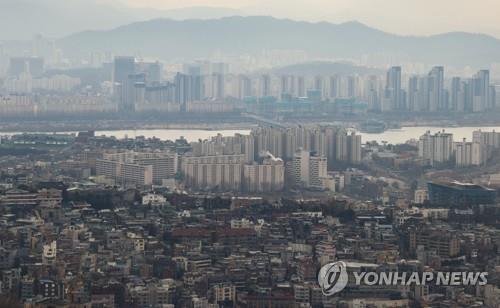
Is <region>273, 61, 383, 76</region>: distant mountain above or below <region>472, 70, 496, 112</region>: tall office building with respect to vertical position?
Result: above

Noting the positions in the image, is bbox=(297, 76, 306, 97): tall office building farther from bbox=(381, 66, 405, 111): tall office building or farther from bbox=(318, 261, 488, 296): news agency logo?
bbox=(318, 261, 488, 296): news agency logo

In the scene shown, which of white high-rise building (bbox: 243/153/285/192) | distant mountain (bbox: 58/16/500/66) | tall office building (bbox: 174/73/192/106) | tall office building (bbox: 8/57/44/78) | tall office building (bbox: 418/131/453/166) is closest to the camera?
white high-rise building (bbox: 243/153/285/192)

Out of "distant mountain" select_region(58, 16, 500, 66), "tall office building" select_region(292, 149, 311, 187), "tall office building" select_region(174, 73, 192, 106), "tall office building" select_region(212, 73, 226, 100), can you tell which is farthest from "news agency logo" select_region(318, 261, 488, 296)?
"distant mountain" select_region(58, 16, 500, 66)

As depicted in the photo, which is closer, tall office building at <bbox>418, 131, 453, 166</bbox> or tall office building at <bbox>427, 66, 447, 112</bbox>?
tall office building at <bbox>418, 131, 453, 166</bbox>

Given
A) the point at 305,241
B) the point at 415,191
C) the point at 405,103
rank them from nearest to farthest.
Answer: the point at 305,241 < the point at 415,191 < the point at 405,103

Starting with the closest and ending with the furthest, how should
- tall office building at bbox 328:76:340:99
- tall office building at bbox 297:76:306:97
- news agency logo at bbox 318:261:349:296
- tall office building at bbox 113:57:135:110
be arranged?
news agency logo at bbox 318:261:349:296, tall office building at bbox 113:57:135:110, tall office building at bbox 328:76:340:99, tall office building at bbox 297:76:306:97

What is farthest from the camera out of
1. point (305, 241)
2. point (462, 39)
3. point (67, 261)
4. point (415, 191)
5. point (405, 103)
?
point (462, 39)

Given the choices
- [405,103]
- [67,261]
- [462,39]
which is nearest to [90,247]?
[67,261]

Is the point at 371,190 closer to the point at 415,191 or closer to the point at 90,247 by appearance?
the point at 415,191
